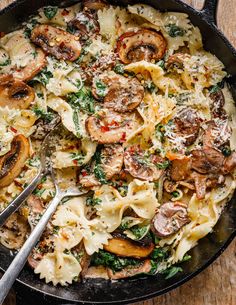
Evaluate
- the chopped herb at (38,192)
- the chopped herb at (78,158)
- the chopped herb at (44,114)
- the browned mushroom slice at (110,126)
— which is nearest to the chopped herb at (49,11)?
the chopped herb at (44,114)

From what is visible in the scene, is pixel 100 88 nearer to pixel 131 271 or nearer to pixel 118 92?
pixel 118 92

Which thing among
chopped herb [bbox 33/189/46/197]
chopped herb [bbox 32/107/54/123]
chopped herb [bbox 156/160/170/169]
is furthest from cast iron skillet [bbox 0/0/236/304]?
chopped herb [bbox 32/107/54/123]

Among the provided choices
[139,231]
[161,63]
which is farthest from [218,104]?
[139,231]

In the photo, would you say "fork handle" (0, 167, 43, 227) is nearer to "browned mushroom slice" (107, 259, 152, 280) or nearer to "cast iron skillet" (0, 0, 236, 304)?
"cast iron skillet" (0, 0, 236, 304)

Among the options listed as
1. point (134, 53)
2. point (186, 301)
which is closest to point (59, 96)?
point (134, 53)

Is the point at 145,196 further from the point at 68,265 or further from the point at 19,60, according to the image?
the point at 19,60

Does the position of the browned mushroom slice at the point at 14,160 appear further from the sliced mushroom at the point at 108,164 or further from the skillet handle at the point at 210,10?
the skillet handle at the point at 210,10
